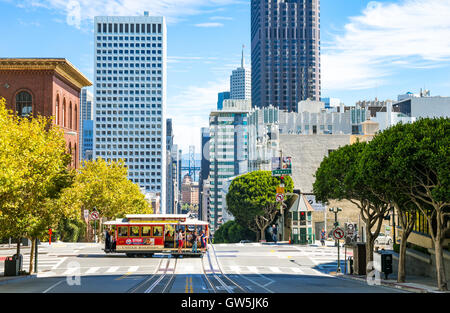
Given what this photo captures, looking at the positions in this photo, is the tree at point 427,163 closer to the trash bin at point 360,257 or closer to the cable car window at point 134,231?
the trash bin at point 360,257

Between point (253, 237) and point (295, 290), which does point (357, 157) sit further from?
point (253, 237)

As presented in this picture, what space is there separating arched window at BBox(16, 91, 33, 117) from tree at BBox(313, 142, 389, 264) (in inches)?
1646

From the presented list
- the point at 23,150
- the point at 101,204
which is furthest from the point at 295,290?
the point at 101,204

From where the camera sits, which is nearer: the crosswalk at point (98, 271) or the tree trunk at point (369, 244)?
the crosswalk at point (98, 271)

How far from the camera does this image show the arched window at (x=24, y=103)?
7100 cm

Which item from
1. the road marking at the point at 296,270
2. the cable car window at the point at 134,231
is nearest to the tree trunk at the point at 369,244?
the road marking at the point at 296,270

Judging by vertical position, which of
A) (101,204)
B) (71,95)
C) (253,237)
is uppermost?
(71,95)

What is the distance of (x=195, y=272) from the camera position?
40469mm

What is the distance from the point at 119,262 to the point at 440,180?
92.1 feet

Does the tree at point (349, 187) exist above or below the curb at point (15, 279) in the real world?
above

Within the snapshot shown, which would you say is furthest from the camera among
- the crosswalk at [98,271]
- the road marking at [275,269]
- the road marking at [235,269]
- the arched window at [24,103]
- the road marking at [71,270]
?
the arched window at [24,103]

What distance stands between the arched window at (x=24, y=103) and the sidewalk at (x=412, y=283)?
46.5 meters

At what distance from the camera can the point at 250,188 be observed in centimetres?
8975
